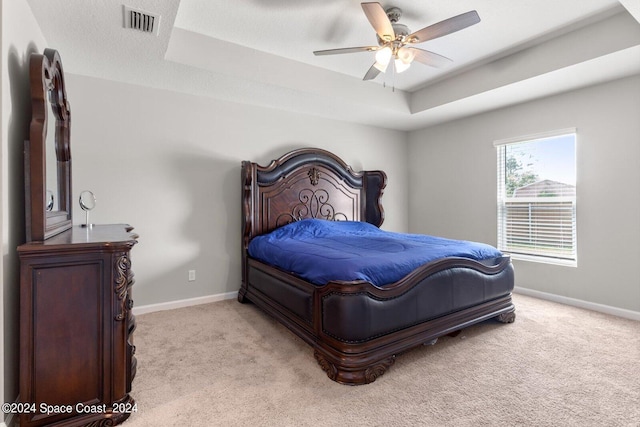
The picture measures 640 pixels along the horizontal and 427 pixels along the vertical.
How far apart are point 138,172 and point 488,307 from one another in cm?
361

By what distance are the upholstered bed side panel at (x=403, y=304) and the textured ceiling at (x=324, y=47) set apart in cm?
216

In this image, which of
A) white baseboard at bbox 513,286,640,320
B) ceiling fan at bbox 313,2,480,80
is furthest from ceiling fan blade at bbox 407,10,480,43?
white baseboard at bbox 513,286,640,320

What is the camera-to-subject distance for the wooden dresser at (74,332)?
57.4 inches

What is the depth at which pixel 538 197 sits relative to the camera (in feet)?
12.6

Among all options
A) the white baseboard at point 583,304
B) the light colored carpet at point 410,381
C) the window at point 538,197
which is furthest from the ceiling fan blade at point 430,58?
the white baseboard at point 583,304

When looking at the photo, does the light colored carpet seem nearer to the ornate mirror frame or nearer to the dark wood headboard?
the ornate mirror frame

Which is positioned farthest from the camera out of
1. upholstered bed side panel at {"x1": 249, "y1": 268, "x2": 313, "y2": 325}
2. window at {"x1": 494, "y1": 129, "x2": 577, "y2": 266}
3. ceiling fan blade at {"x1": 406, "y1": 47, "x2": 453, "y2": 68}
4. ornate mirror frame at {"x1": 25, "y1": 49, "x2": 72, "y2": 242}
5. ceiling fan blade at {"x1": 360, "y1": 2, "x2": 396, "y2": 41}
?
window at {"x1": 494, "y1": 129, "x2": 577, "y2": 266}

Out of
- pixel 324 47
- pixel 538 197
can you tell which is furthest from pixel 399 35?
pixel 538 197

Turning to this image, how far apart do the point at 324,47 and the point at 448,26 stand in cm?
131

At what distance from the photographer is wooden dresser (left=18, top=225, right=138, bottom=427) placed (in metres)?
1.46

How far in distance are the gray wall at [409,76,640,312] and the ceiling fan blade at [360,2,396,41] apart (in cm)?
251

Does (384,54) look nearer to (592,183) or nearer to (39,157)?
(39,157)

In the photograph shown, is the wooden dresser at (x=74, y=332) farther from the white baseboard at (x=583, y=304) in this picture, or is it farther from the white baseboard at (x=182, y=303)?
the white baseboard at (x=583, y=304)

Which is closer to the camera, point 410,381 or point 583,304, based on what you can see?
point 410,381
